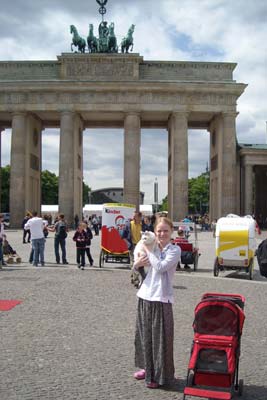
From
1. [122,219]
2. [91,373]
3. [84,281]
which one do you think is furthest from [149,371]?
[122,219]

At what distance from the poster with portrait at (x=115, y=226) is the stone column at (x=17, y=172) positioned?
3860cm

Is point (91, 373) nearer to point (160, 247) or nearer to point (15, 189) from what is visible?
point (160, 247)

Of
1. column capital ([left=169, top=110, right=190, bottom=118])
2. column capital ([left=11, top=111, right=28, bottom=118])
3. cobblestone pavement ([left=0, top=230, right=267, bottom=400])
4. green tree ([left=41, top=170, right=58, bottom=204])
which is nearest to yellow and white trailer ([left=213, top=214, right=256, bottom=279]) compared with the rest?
cobblestone pavement ([left=0, top=230, right=267, bottom=400])

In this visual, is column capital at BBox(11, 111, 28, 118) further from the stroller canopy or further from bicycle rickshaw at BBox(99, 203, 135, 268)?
the stroller canopy

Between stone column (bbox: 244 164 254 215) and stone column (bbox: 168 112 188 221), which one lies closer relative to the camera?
stone column (bbox: 168 112 188 221)

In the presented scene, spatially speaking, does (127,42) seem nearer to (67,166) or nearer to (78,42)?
(78,42)

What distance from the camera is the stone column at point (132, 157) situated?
58844mm

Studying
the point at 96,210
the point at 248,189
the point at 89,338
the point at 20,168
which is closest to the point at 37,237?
the point at 89,338

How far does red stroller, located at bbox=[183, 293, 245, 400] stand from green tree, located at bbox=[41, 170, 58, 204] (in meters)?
114

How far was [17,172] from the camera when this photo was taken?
58.2m

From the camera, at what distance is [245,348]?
8.45 metres

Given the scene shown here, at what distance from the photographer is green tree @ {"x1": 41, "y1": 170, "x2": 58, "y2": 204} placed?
4723 inches

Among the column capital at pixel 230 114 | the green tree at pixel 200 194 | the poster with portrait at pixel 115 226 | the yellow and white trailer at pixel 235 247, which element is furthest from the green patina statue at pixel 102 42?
the green tree at pixel 200 194

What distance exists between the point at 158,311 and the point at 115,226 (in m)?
14.1
